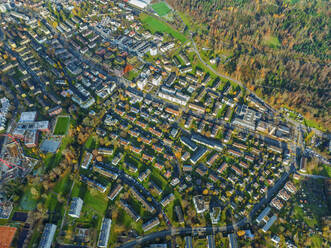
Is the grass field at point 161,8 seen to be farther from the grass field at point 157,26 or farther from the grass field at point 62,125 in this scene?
the grass field at point 62,125

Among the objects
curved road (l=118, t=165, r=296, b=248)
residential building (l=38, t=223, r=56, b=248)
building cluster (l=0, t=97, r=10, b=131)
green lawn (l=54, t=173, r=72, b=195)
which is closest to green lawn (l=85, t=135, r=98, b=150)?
green lawn (l=54, t=173, r=72, b=195)

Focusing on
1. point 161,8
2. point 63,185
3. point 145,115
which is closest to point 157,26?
point 161,8

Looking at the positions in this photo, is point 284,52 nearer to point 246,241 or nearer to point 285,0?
point 285,0

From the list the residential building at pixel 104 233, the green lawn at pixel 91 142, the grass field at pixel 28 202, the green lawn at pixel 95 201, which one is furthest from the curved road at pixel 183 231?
the green lawn at pixel 91 142

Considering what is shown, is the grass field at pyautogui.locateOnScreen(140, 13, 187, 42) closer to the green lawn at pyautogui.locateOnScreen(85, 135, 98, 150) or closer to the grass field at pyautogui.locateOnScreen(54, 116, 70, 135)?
the grass field at pyautogui.locateOnScreen(54, 116, 70, 135)

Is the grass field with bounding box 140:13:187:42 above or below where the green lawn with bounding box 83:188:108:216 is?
above

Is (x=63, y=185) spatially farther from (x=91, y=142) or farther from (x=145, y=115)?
(x=145, y=115)
